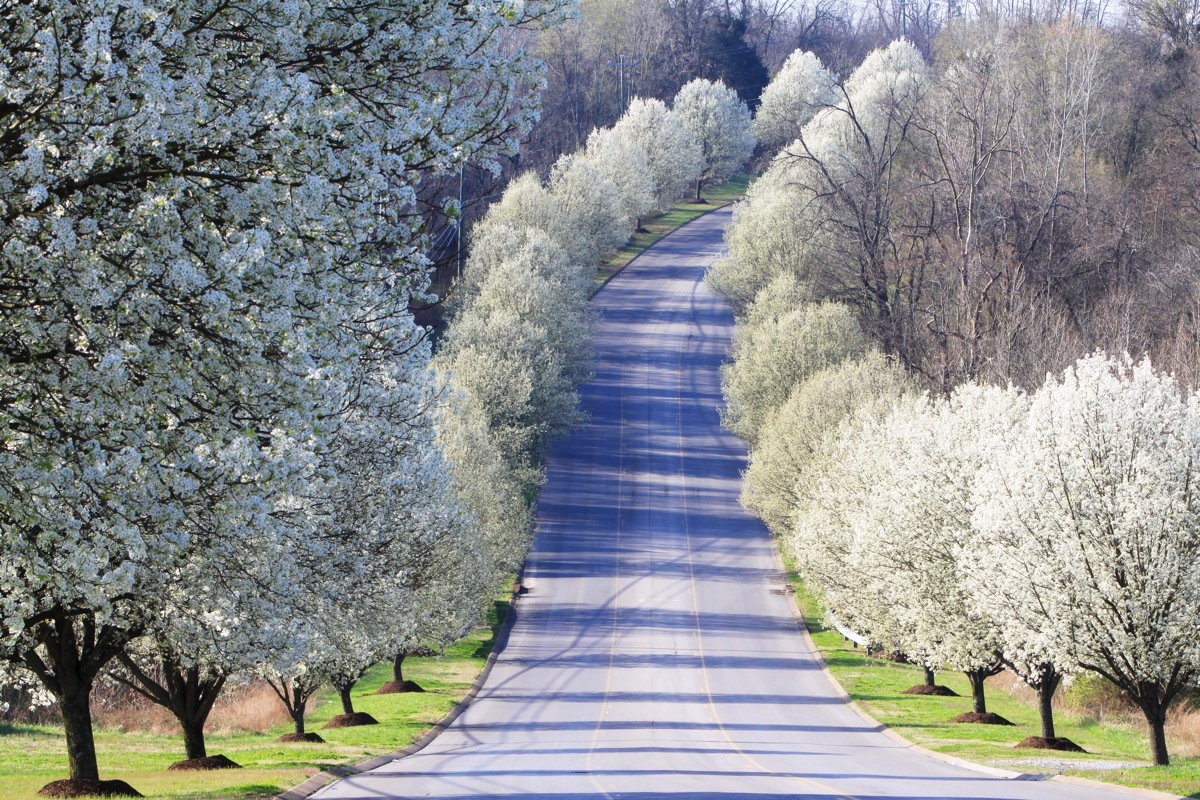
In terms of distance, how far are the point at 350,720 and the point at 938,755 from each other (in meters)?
17.5

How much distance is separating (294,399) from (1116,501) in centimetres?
2076

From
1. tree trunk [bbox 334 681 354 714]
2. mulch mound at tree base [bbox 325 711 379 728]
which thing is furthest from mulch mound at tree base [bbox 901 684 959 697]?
tree trunk [bbox 334 681 354 714]

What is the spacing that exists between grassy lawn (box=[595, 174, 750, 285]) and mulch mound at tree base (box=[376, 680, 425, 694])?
71.0 m

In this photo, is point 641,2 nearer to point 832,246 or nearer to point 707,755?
point 832,246

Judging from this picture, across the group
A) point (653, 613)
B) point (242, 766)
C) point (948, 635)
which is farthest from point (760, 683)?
point (242, 766)

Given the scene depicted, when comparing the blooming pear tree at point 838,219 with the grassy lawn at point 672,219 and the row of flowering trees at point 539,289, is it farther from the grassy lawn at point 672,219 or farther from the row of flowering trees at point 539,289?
the grassy lawn at point 672,219

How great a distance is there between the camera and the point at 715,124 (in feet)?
478

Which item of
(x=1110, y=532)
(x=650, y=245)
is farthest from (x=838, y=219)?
(x=650, y=245)

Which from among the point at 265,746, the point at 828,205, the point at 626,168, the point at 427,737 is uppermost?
the point at 626,168

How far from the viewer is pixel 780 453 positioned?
6022 cm

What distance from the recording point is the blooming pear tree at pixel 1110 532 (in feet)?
84.8

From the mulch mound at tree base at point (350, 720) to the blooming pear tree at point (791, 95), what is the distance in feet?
371

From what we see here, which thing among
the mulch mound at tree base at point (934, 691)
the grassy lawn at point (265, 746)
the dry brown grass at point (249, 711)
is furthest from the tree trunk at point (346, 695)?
the mulch mound at tree base at point (934, 691)

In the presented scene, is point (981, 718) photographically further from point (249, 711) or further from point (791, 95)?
point (791, 95)
